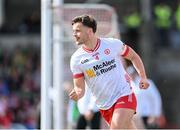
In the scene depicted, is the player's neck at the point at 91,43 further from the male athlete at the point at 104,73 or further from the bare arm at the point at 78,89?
the bare arm at the point at 78,89

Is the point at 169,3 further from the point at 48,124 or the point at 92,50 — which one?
the point at 92,50

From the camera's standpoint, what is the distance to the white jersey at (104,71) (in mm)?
9812

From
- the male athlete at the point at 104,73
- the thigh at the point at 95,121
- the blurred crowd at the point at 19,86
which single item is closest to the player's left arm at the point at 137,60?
the male athlete at the point at 104,73

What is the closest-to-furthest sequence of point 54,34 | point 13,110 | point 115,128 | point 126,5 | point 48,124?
point 115,128 → point 48,124 → point 54,34 → point 126,5 → point 13,110

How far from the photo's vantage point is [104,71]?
32.2 feet

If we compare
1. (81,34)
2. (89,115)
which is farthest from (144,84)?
(89,115)

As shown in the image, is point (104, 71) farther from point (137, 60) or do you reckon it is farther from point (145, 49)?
point (145, 49)

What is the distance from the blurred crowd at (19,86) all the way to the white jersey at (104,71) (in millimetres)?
11072

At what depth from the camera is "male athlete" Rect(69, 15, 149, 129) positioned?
9766mm

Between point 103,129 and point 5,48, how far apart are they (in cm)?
1169

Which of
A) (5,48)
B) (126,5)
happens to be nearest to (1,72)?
(5,48)

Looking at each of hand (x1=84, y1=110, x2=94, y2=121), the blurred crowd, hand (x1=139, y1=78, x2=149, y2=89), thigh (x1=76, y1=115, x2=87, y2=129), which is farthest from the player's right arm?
the blurred crowd

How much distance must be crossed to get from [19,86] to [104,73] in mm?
14622

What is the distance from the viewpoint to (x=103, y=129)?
14.0 metres
